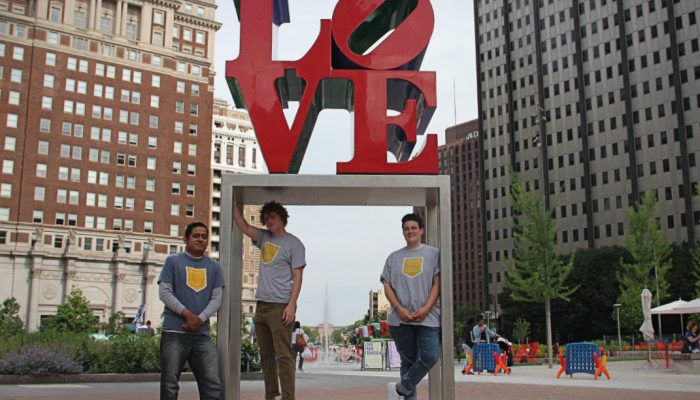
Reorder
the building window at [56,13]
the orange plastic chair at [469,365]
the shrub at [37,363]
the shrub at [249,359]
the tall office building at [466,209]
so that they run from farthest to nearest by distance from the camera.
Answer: the tall office building at [466,209] < the building window at [56,13] < the orange plastic chair at [469,365] < the shrub at [249,359] < the shrub at [37,363]

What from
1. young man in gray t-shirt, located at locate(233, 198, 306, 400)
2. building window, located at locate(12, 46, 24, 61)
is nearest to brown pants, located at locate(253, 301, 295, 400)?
young man in gray t-shirt, located at locate(233, 198, 306, 400)

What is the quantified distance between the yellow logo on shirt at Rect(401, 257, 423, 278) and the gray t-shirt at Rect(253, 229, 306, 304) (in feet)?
3.37

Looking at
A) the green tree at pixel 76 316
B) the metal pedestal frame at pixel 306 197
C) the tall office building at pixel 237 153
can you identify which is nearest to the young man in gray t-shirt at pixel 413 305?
the metal pedestal frame at pixel 306 197

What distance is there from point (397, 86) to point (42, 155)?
78243 mm

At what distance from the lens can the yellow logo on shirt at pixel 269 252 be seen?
6901 mm

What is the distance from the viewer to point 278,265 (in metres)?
6.87

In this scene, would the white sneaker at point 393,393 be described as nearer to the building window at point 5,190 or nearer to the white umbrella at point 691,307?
the white umbrella at point 691,307

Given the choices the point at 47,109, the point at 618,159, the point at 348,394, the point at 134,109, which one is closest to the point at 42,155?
the point at 47,109

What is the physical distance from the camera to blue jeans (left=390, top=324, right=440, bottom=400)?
22.0ft

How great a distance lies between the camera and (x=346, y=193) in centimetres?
759

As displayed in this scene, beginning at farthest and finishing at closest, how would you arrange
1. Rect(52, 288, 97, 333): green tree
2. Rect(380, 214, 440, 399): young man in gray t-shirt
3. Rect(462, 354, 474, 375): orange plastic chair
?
1. Rect(52, 288, 97, 333): green tree
2. Rect(462, 354, 474, 375): orange plastic chair
3. Rect(380, 214, 440, 399): young man in gray t-shirt

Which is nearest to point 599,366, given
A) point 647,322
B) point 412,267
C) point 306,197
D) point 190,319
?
point 647,322

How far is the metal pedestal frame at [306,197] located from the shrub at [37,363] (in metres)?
9.65

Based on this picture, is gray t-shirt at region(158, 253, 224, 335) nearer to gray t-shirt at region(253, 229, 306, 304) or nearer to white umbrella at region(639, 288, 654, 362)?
gray t-shirt at region(253, 229, 306, 304)
